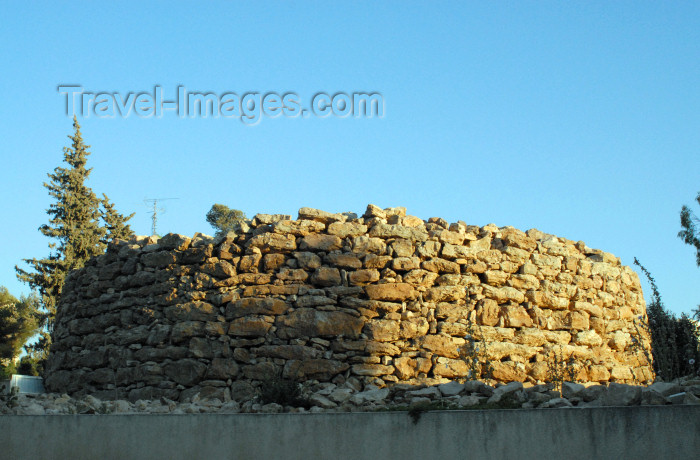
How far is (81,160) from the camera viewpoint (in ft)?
82.8

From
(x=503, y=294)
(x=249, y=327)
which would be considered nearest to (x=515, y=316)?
(x=503, y=294)

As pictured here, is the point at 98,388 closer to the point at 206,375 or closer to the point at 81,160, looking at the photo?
the point at 206,375

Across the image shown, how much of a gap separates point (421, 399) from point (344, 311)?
8.07 ft

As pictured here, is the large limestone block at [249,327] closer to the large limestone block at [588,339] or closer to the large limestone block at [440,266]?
the large limestone block at [440,266]

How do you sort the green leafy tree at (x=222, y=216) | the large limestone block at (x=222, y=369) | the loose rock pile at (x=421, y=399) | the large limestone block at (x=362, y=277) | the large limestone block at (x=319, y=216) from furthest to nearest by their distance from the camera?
1. the green leafy tree at (x=222, y=216)
2. the large limestone block at (x=319, y=216)
3. the large limestone block at (x=362, y=277)
4. the large limestone block at (x=222, y=369)
5. the loose rock pile at (x=421, y=399)

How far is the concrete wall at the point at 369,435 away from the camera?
198 inches

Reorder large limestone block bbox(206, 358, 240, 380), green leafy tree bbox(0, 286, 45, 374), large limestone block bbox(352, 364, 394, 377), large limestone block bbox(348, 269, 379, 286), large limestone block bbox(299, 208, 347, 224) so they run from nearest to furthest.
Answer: large limestone block bbox(352, 364, 394, 377) < large limestone block bbox(206, 358, 240, 380) < large limestone block bbox(348, 269, 379, 286) < large limestone block bbox(299, 208, 347, 224) < green leafy tree bbox(0, 286, 45, 374)

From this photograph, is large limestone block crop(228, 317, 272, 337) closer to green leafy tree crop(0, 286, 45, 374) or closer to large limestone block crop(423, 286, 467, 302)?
large limestone block crop(423, 286, 467, 302)

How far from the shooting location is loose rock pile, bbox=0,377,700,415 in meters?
5.58

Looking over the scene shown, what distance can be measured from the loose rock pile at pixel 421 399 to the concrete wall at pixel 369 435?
353mm

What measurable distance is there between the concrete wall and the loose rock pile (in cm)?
35

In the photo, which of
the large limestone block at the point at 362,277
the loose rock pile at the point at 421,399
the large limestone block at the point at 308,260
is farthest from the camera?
the large limestone block at the point at 308,260

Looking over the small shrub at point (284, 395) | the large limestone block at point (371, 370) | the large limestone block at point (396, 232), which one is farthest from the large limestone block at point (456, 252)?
the small shrub at point (284, 395)

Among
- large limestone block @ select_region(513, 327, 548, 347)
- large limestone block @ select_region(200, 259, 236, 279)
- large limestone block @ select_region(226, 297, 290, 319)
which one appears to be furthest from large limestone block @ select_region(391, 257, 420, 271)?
large limestone block @ select_region(200, 259, 236, 279)
